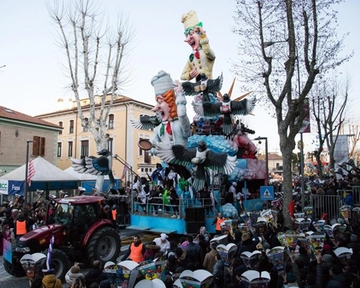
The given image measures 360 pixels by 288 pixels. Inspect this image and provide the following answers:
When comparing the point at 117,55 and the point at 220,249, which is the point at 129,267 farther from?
the point at 117,55

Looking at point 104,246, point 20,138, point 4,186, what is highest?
point 20,138

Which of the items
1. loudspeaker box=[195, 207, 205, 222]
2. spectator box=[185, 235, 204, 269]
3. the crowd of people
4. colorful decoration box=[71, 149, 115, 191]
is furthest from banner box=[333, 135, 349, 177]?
spectator box=[185, 235, 204, 269]

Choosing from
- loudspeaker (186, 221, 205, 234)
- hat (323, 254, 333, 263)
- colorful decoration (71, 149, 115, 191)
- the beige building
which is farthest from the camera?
the beige building

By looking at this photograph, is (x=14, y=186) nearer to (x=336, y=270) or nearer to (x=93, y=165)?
(x=93, y=165)

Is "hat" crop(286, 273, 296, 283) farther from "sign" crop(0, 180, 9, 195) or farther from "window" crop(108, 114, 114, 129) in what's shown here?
"window" crop(108, 114, 114, 129)

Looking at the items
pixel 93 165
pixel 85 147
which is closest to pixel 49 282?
pixel 93 165

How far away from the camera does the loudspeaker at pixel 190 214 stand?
39.9 ft

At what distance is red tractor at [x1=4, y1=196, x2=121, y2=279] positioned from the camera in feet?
27.1

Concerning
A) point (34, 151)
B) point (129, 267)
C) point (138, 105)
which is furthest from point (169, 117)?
point (138, 105)

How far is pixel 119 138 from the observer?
39.5m

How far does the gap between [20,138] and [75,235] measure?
23.6 metres

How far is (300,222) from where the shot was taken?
9656mm

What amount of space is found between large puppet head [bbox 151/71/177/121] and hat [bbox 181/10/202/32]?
13.8ft

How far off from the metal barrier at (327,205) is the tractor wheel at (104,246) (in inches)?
364
